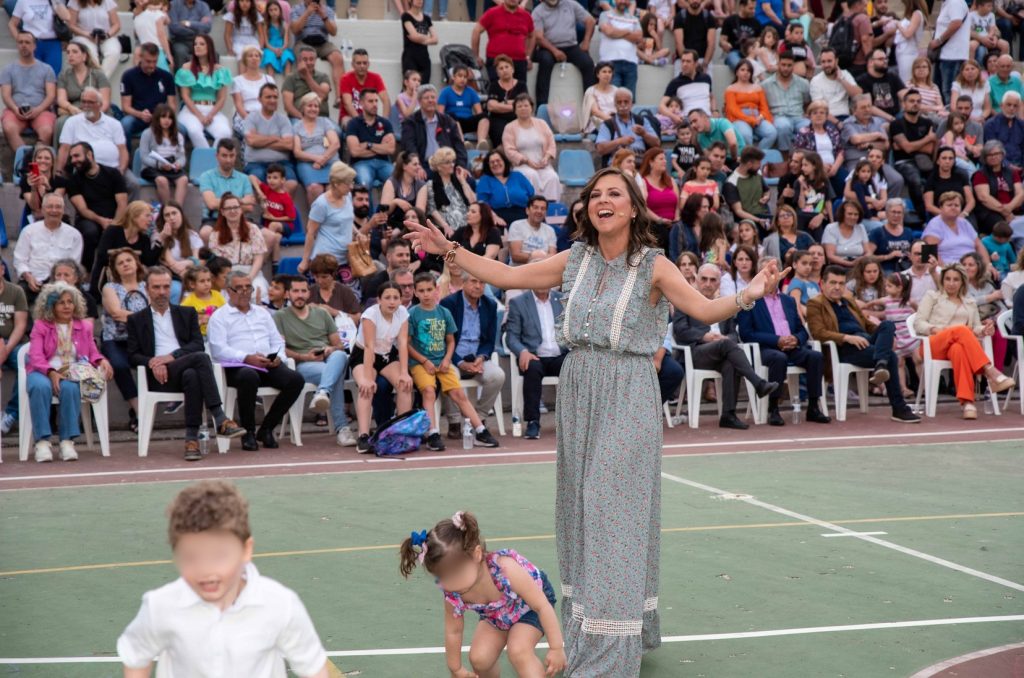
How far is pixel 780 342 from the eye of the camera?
46.7ft

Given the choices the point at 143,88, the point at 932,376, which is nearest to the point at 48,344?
the point at 143,88

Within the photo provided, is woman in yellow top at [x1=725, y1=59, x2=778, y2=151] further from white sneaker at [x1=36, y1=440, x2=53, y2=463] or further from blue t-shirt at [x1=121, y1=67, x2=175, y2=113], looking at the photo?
white sneaker at [x1=36, y1=440, x2=53, y2=463]

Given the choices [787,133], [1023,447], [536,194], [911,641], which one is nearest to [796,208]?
[787,133]

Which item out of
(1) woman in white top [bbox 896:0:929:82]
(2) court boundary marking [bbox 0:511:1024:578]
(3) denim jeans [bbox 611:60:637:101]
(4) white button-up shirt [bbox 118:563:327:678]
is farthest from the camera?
(1) woman in white top [bbox 896:0:929:82]

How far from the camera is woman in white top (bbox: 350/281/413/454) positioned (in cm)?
1234

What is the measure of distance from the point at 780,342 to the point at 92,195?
7.38 meters

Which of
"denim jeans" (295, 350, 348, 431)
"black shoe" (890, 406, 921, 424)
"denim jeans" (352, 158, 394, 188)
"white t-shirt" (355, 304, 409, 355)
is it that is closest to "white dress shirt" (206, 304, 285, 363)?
"denim jeans" (295, 350, 348, 431)

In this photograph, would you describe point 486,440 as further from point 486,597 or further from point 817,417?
point 486,597

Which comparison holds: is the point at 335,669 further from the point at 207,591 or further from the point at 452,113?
the point at 452,113

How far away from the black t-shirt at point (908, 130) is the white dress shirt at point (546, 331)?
775 centimetres

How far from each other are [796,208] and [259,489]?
945 centimetres

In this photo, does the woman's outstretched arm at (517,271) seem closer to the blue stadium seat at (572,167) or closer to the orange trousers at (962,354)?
the orange trousers at (962,354)

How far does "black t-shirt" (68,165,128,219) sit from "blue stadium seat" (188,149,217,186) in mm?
1186

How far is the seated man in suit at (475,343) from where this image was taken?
1309 centimetres
